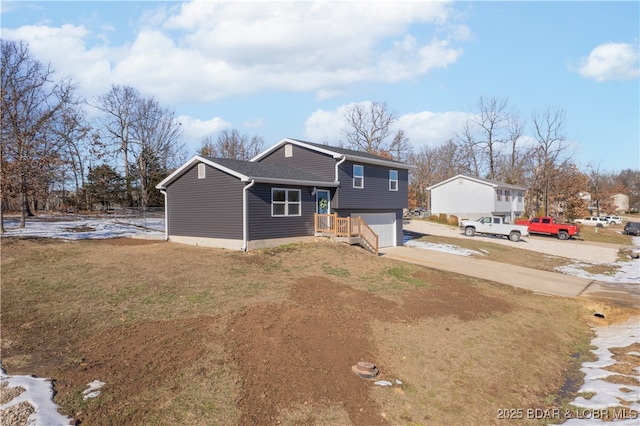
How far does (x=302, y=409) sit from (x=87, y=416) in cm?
271

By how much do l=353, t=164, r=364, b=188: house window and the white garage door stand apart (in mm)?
1810

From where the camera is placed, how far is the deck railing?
61.6 ft

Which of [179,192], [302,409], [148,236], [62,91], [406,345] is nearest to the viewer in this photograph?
[302,409]

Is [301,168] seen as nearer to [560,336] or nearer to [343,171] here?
[343,171]

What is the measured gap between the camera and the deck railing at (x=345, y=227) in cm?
1877

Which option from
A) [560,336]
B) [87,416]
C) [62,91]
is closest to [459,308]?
[560,336]

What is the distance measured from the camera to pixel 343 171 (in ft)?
67.9

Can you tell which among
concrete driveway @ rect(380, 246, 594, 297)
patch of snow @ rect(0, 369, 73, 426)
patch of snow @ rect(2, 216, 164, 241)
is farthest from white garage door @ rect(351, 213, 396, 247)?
patch of snow @ rect(0, 369, 73, 426)

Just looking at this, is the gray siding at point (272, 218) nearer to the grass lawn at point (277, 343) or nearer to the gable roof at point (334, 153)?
the gable roof at point (334, 153)

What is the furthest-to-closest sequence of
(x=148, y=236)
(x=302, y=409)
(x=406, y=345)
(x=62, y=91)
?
(x=62, y=91) < (x=148, y=236) < (x=406, y=345) < (x=302, y=409)

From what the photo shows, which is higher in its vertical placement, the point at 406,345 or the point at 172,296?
the point at 172,296

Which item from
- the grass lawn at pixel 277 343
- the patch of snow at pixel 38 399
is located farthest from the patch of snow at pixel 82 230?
the patch of snow at pixel 38 399

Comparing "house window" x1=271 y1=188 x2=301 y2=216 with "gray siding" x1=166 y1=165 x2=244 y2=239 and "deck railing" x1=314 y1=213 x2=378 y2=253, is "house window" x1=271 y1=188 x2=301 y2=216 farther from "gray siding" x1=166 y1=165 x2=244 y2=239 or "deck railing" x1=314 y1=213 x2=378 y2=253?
"gray siding" x1=166 y1=165 x2=244 y2=239

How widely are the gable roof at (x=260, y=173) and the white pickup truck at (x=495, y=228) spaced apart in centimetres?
1688
